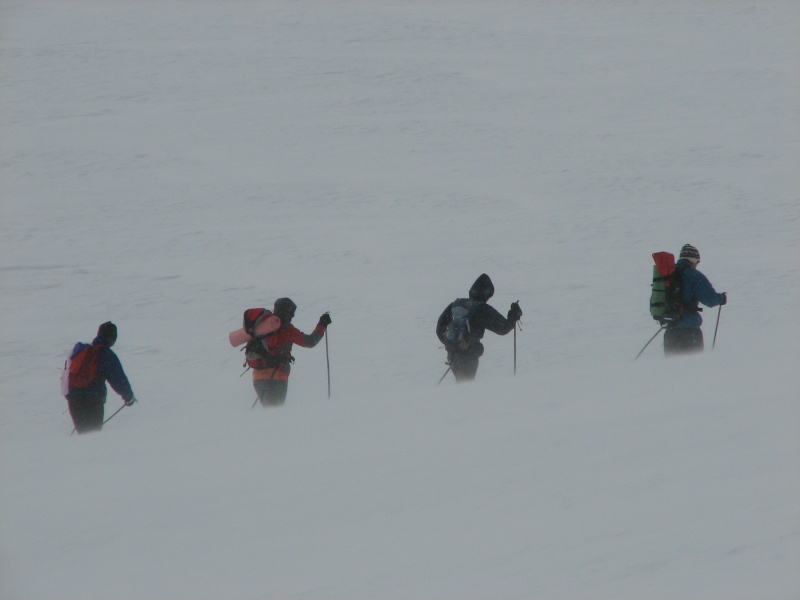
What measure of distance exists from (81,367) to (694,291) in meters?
4.93

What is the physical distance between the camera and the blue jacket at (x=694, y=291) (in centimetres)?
702

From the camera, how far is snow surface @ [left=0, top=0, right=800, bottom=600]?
4.40 metres

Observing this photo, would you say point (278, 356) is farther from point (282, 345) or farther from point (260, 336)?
point (260, 336)

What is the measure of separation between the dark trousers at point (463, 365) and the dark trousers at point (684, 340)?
1700 mm

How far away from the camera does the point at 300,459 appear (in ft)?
17.7

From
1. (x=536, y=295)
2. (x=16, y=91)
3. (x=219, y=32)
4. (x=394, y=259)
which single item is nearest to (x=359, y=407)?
(x=536, y=295)

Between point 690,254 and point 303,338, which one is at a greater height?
point 690,254

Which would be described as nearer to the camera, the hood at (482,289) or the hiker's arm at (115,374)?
the hiker's arm at (115,374)

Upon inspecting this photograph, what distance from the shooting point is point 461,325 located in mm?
6914

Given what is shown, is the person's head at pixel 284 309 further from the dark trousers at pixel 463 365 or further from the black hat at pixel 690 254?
the black hat at pixel 690 254

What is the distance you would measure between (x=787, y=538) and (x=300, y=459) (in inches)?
110

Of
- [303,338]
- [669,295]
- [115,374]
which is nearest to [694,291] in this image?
[669,295]

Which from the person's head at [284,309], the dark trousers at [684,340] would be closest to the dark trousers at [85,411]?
the person's head at [284,309]

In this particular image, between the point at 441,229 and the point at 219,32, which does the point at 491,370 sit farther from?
the point at 219,32
